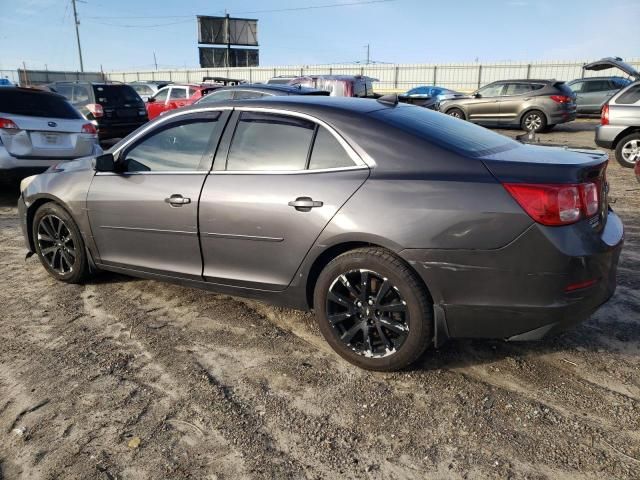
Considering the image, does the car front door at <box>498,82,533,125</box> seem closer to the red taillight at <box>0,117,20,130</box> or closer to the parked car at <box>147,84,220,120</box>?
the parked car at <box>147,84,220,120</box>

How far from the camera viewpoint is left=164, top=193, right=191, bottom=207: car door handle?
11.2ft

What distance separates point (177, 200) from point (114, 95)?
36.1 feet

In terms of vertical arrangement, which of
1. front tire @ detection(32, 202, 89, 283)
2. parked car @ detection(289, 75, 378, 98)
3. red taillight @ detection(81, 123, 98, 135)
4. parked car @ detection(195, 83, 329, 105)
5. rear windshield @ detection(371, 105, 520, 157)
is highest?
parked car @ detection(289, 75, 378, 98)

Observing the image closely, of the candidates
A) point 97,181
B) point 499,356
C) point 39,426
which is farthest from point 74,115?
point 499,356

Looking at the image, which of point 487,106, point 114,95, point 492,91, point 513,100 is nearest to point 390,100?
point 114,95

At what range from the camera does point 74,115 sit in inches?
290

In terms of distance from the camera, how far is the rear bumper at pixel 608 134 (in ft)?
30.5

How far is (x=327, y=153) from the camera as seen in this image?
3.01m

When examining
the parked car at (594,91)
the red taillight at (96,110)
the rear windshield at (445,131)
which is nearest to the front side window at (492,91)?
the parked car at (594,91)

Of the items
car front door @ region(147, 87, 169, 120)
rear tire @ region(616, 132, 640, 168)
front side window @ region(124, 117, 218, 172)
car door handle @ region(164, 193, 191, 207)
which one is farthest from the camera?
car front door @ region(147, 87, 169, 120)

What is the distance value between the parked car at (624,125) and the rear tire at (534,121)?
5.96 m

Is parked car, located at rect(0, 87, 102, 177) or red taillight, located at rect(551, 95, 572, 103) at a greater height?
red taillight, located at rect(551, 95, 572, 103)

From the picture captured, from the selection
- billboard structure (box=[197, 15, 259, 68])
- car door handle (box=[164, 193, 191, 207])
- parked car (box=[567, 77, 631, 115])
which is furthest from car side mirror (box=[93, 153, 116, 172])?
billboard structure (box=[197, 15, 259, 68])

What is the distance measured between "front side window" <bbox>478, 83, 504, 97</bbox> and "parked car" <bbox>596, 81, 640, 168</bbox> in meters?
7.26
